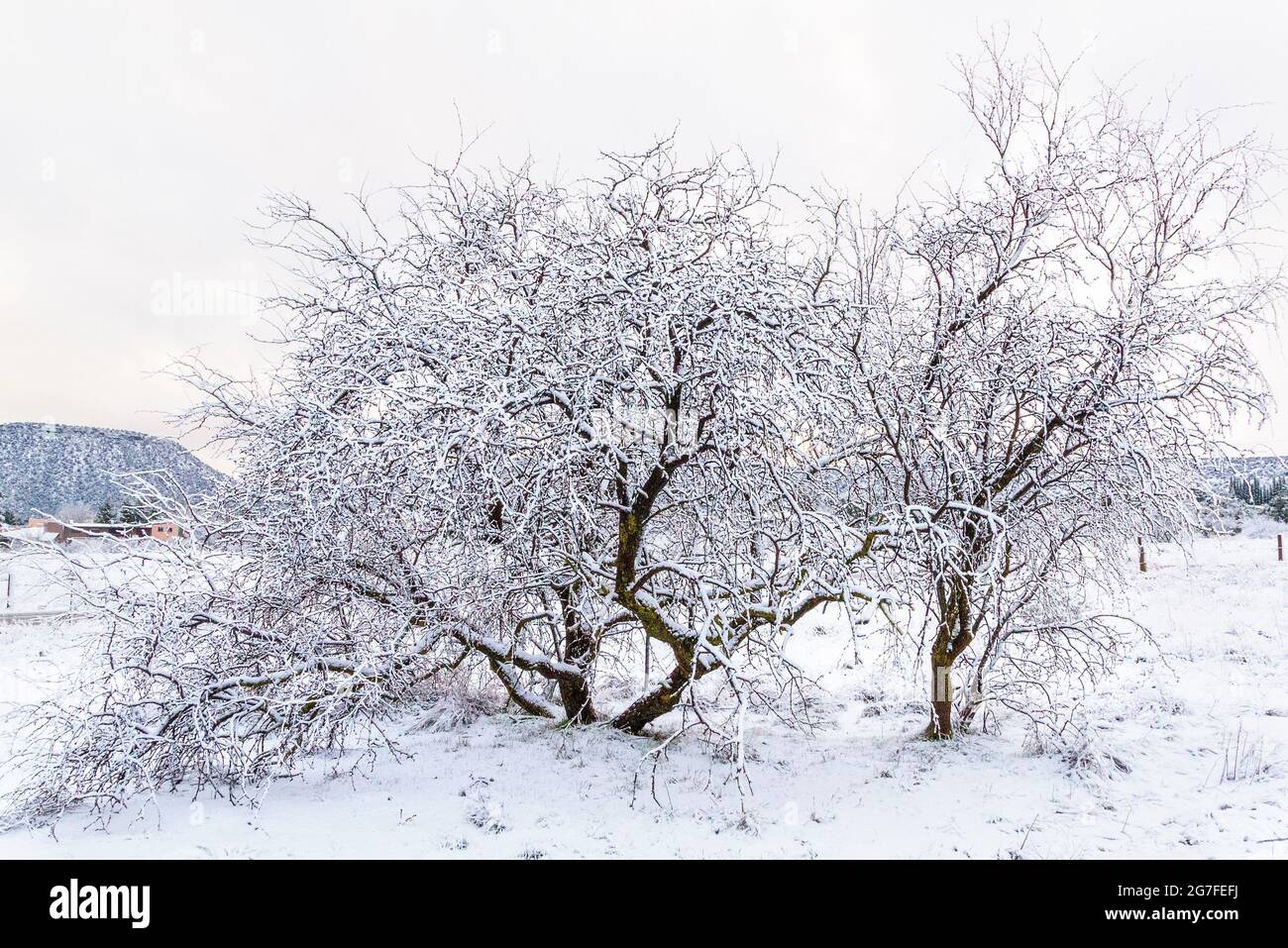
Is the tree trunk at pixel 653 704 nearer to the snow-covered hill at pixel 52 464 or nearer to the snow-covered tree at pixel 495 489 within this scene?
the snow-covered tree at pixel 495 489

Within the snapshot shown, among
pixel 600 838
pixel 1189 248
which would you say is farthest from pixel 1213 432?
pixel 600 838

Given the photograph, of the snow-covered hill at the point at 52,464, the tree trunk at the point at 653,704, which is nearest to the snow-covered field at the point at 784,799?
the tree trunk at the point at 653,704

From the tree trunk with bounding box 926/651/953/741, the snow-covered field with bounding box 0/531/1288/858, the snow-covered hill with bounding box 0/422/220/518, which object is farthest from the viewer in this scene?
the snow-covered hill with bounding box 0/422/220/518

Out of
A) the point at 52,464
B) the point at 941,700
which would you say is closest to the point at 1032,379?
the point at 941,700

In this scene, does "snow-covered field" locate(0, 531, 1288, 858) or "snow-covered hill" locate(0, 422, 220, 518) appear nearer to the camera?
"snow-covered field" locate(0, 531, 1288, 858)

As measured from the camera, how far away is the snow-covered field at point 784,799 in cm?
495

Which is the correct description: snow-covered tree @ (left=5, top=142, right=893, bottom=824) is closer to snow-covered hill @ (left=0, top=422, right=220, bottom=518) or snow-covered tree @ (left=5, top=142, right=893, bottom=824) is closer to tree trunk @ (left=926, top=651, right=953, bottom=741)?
tree trunk @ (left=926, top=651, right=953, bottom=741)

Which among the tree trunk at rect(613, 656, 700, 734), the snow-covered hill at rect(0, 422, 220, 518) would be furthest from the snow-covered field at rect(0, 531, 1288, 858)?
the snow-covered hill at rect(0, 422, 220, 518)

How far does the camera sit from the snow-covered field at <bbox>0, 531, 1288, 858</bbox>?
4949mm

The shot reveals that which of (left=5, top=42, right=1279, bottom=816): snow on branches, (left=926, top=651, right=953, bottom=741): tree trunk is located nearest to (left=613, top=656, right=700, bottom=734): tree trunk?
(left=5, top=42, right=1279, bottom=816): snow on branches

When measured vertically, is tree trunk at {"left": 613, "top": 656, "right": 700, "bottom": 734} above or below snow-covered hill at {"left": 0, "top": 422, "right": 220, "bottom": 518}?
below

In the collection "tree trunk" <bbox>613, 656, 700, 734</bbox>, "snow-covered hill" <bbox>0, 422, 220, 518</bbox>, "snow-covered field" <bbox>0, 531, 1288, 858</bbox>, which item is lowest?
"snow-covered field" <bbox>0, 531, 1288, 858</bbox>

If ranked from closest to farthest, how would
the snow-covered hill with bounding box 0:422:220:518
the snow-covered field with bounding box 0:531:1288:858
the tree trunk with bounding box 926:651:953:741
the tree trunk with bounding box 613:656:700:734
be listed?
the snow-covered field with bounding box 0:531:1288:858 → the tree trunk with bounding box 613:656:700:734 → the tree trunk with bounding box 926:651:953:741 → the snow-covered hill with bounding box 0:422:220:518
